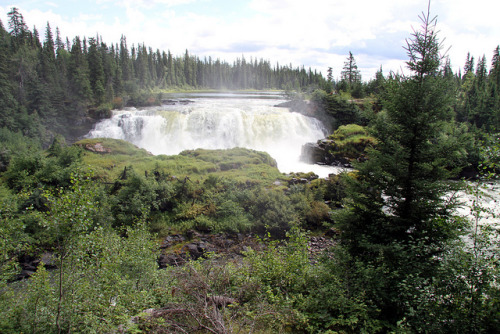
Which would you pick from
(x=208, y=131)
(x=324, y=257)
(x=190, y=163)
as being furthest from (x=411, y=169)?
(x=208, y=131)

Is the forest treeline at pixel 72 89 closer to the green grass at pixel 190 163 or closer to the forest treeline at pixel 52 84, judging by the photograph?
the forest treeline at pixel 52 84

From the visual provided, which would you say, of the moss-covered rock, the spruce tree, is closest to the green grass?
the moss-covered rock

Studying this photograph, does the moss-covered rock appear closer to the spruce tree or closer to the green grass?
the green grass

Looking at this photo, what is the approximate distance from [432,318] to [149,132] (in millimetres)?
33278

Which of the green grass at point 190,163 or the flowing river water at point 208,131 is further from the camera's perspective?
the flowing river water at point 208,131

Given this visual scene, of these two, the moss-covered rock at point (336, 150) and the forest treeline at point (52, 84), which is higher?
the forest treeline at point (52, 84)

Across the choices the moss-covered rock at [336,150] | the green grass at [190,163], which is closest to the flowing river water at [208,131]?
the moss-covered rock at [336,150]

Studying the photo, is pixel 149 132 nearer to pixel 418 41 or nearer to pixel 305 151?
pixel 305 151

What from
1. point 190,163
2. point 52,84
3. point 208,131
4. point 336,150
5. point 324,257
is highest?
point 52,84

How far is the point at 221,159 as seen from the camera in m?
25.8

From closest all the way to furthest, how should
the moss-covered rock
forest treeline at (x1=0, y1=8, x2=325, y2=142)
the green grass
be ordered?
the green grass, the moss-covered rock, forest treeline at (x1=0, y1=8, x2=325, y2=142)

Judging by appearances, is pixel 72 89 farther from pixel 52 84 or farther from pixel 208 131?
pixel 208 131

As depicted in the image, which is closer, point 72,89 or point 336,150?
point 336,150

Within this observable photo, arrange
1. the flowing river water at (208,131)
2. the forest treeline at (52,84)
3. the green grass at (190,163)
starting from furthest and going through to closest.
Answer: the forest treeline at (52,84)
the flowing river water at (208,131)
the green grass at (190,163)
